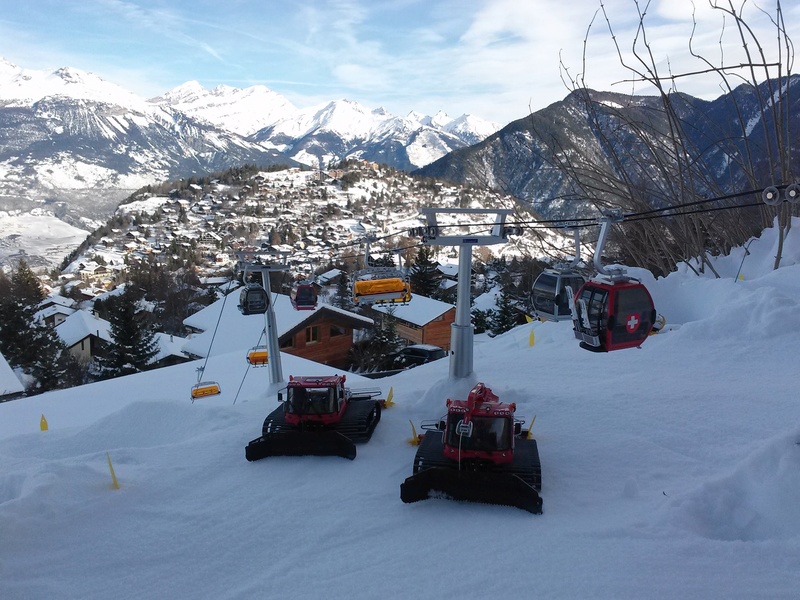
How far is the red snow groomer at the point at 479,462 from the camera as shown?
5.62m

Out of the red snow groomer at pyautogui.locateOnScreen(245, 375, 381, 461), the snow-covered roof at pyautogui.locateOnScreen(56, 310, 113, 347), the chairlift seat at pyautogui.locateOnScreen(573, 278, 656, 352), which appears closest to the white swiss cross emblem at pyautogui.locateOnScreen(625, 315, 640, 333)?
the chairlift seat at pyautogui.locateOnScreen(573, 278, 656, 352)

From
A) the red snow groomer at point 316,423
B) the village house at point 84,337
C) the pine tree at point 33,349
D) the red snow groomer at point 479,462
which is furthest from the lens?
the village house at point 84,337

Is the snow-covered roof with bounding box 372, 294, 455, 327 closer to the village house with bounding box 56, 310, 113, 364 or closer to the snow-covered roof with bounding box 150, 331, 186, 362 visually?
the snow-covered roof with bounding box 150, 331, 186, 362

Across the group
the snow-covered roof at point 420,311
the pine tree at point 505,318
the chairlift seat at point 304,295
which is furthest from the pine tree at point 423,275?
the chairlift seat at point 304,295

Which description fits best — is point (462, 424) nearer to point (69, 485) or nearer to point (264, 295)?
point (69, 485)

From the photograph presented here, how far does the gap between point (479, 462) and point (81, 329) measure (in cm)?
4335

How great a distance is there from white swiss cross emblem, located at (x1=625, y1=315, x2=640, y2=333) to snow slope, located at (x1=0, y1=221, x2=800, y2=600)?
1.72 meters

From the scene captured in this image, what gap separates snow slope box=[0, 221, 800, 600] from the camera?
4.44 m

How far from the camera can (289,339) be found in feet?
96.5

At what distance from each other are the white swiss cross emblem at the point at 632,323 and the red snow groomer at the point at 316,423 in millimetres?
3972

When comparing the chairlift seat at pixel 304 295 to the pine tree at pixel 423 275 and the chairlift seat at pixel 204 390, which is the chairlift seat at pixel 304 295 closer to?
the chairlift seat at pixel 204 390

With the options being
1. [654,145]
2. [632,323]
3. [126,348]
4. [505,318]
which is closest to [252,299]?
[632,323]

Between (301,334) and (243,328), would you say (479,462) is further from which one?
(243,328)

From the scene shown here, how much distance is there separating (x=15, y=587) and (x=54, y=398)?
13728 millimetres
